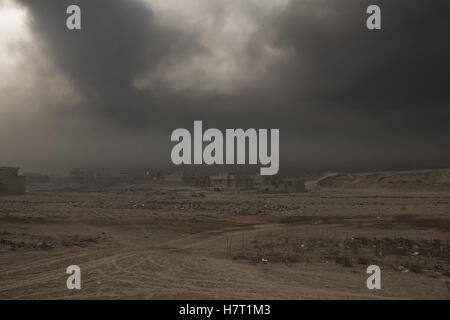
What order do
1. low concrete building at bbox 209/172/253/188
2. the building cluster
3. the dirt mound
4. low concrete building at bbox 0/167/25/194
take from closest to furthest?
low concrete building at bbox 0/167/25/194 → the building cluster → the dirt mound → low concrete building at bbox 209/172/253/188

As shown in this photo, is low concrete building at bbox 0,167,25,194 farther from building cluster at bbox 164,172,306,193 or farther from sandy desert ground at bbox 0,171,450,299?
building cluster at bbox 164,172,306,193

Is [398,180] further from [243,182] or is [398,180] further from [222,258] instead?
[222,258]

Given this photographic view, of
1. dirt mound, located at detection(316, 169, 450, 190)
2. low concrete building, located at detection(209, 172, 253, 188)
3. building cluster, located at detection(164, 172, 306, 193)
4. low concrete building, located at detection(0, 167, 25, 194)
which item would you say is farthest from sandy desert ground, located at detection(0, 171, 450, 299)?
dirt mound, located at detection(316, 169, 450, 190)

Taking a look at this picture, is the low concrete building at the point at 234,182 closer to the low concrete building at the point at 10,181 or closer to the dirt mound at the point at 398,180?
the dirt mound at the point at 398,180

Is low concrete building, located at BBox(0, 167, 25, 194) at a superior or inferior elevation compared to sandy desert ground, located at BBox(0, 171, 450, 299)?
superior
